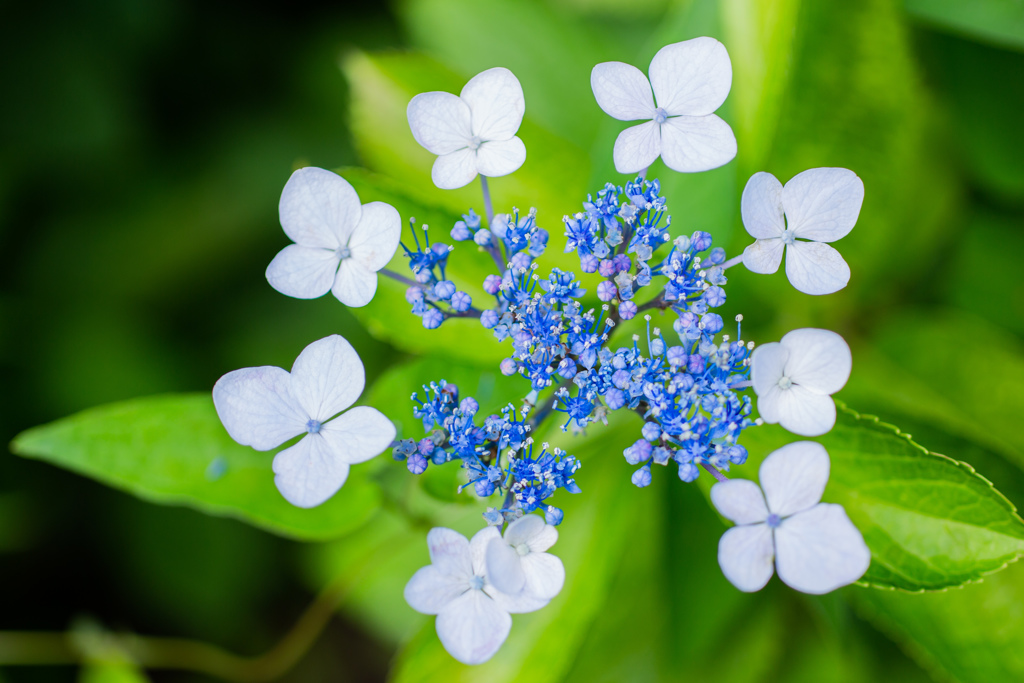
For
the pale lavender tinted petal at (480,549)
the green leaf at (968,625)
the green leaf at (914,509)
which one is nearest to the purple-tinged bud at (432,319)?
the pale lavender tinted petal at (480,549)

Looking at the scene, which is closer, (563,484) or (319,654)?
(563,484)

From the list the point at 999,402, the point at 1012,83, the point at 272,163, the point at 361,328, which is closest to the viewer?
the point at 999,402

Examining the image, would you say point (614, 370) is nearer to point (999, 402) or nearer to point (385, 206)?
point (385, 206)

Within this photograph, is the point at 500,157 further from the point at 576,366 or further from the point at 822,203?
the point at 822,203

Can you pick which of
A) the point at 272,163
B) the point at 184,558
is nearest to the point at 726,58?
the point at 272,163

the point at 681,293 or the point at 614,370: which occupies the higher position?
the point at 681,293

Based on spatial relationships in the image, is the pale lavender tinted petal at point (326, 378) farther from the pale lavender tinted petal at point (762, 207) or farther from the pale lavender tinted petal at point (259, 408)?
the pale lavender tinted petal at point (762, 207)
